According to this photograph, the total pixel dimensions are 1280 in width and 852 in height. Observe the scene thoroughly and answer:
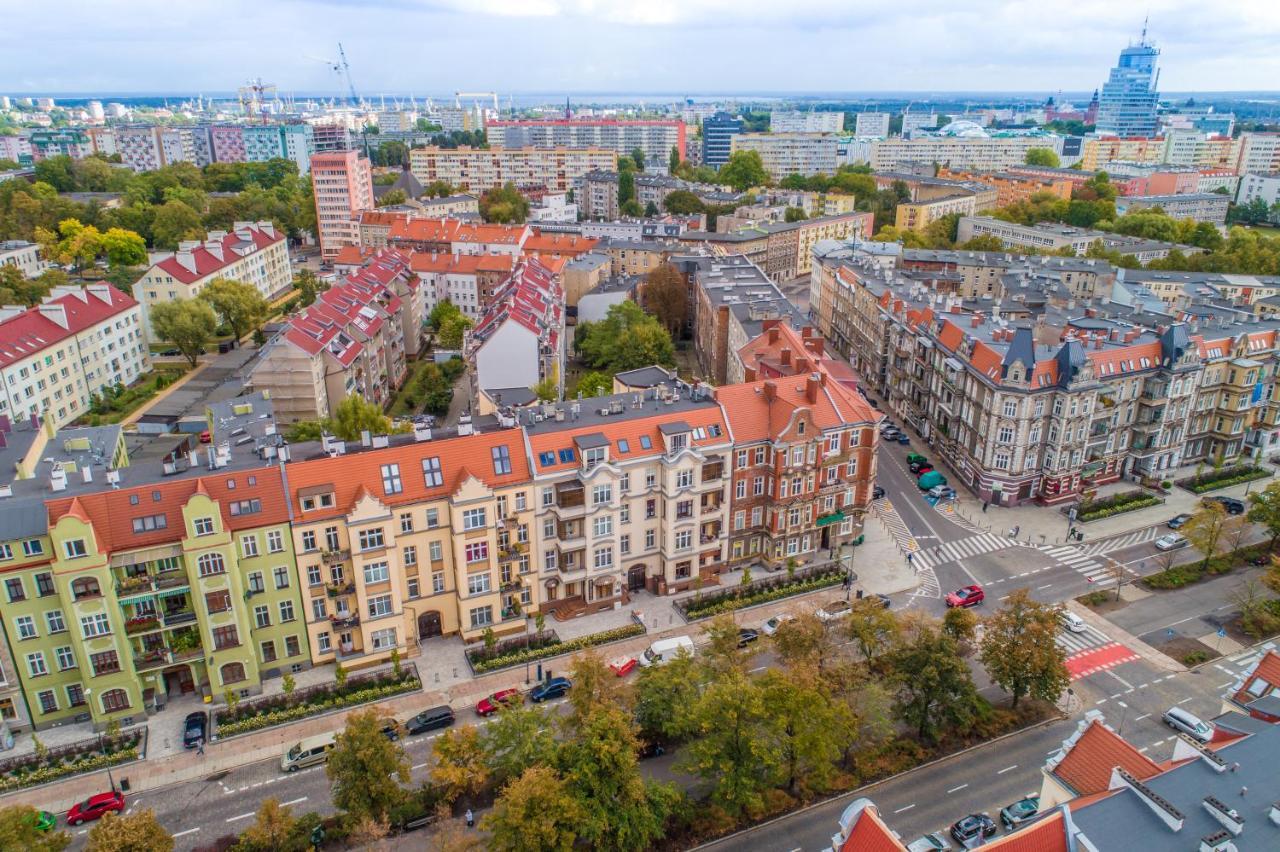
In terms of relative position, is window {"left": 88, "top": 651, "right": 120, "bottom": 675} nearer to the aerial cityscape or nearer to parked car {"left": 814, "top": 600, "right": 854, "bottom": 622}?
the aerial cityscape

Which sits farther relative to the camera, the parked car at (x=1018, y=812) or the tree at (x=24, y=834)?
the parked car at (x=1018, y=812)

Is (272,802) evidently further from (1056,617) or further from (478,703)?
(1056,617)

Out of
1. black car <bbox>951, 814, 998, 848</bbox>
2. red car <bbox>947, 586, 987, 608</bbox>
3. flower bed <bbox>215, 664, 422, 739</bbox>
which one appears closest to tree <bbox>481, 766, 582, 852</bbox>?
flower bed <bbox>215, 664, 422, 739</bbox>

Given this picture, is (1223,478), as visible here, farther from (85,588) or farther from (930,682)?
(85,588)

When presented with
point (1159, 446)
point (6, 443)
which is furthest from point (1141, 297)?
point (6, 443)

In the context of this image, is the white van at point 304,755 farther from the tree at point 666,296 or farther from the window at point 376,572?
the tree at point 666,296

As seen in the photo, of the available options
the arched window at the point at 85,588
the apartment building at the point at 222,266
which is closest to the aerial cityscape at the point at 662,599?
the arched window at the point at 85,588

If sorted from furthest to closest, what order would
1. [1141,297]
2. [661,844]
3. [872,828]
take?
[1141,297]
[661,844]
[872,828]
